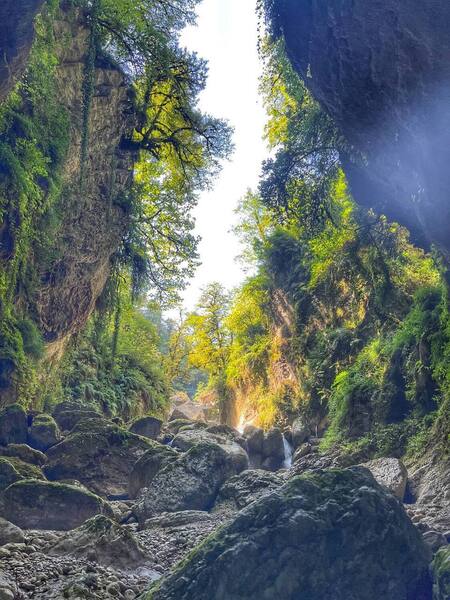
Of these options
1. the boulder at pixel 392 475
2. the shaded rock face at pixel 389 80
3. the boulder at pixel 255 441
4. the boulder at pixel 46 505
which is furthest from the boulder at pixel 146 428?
the shaded rock face at pixel 389 80

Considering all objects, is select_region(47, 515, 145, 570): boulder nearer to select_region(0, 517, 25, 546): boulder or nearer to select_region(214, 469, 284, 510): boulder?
select_region(0, 517, 25, 546): boulder

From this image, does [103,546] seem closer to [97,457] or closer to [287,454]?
[97,457]

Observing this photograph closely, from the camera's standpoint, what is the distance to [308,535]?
4.21 meters

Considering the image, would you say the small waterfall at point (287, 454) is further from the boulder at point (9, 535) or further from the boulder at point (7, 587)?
the boulder at point (7, 587)

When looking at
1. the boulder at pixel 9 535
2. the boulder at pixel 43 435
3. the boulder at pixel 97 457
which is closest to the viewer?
the boulder at pixel 9 535

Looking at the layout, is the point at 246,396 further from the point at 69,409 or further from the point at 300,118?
the point at 300,118

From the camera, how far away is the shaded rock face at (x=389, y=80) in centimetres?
602

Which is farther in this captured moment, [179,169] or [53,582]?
[179,169]

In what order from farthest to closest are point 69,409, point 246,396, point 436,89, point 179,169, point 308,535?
point 246,396
point 179,169
point 69,409
point 436,89
point 308,535

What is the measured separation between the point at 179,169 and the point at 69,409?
33.0 feet

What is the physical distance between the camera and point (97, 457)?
11.0 metres

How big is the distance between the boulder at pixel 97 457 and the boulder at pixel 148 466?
1.80 ft

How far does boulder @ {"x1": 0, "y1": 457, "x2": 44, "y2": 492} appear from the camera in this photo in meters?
7.97

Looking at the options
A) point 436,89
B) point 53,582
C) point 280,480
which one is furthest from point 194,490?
point 436,89
